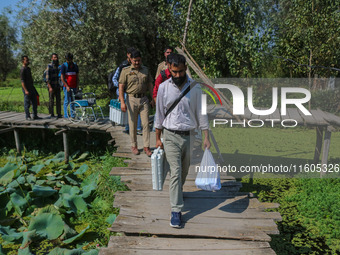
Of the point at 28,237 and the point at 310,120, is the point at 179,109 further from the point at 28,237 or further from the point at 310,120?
the point at 310,120

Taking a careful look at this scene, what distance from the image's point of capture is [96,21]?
13.2 metres

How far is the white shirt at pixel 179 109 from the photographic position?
3762 mm

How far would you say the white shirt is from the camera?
148 inches

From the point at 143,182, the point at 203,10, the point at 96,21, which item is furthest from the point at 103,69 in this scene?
the point at 143,182

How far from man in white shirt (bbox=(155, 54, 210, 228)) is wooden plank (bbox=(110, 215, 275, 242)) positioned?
144 mm

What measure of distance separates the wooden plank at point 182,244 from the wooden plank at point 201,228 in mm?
66

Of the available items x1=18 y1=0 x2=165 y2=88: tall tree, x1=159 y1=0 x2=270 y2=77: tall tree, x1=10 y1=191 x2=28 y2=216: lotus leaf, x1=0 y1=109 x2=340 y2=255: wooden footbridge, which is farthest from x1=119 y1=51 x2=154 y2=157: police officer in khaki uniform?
x1=18 y1=0 x2=165 y2=88: tall tree

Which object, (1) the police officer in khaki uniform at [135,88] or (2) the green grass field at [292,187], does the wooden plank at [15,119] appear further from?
(2) the green grass field at [292,187]

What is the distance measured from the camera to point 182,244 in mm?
3656

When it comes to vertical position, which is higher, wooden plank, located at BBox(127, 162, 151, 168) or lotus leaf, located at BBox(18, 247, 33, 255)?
wooden plank, located at BBox(127, 162, 151, 168)

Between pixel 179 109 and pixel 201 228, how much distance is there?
1415mm

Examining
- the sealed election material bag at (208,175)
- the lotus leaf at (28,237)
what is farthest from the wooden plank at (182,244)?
the lotus leaf at (28,237)

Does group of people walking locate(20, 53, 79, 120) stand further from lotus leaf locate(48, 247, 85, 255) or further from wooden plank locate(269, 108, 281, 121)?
wooden plank locate(269, 108, 281, 121)

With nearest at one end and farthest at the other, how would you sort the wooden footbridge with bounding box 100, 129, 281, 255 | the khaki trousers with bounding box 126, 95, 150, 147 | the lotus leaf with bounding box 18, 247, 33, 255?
the wooden footbridge with bounding box 100, 129, 281, 255 → the lotus leaf with bounding box 18, 247, 33, 255 → the khaki trousers with bounding box 126, 95, 150, 147
